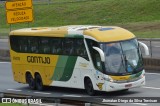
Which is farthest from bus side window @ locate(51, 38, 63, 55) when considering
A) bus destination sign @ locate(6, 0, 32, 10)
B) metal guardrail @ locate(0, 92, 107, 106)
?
bus destination sign @ locate(6, 0, 32, 10)

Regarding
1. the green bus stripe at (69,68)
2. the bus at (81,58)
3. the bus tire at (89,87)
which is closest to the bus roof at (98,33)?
the bus at (81,58)

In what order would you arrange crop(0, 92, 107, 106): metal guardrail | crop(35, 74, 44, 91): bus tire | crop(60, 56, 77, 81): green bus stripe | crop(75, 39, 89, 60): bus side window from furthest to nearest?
crop(35, 74, 44, 91): bus tire → crop(60, 56, 77, 81): green bus stripe → crop(75, 39, 89, 60): bus side window → crop(0, 92, 107, 106): metal guardrail

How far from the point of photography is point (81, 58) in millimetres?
23750

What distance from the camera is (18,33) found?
27.8 metres

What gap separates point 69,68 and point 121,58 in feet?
9.32

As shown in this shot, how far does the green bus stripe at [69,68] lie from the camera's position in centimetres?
2430

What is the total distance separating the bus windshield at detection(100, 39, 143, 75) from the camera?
22.5 m

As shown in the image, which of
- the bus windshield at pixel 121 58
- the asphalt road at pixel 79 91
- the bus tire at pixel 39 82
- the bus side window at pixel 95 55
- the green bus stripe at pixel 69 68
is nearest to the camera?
the bus windshield at pixel 121 58

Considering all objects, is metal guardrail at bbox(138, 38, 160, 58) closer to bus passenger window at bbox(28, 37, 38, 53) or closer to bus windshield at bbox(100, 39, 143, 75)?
bus passenger window at bbox(28, 37, 38, 53)

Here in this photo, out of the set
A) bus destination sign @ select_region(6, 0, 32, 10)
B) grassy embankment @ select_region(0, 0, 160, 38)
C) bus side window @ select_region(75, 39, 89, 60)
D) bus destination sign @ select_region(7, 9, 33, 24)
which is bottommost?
grassy embankment @ select_region(0, 0, 160, 38)

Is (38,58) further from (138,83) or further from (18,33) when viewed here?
(138,83)

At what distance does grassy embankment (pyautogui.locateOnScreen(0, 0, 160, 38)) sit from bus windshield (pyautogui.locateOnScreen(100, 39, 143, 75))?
27.1 metres

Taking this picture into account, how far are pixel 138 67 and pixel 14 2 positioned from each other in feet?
58.6

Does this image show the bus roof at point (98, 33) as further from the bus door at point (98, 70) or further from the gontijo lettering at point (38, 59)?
the gontijo lettering at point (38, 59)
